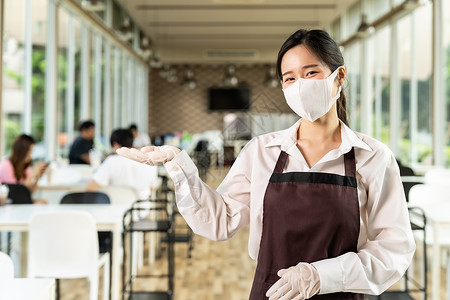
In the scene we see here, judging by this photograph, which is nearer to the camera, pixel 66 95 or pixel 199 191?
pixel 199 191

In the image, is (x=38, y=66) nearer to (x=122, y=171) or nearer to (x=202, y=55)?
(x=122, y=171)

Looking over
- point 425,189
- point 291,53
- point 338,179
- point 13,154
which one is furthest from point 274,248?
point 13,154

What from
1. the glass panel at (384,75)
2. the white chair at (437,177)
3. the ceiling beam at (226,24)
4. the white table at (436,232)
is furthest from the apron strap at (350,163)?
the ceiling beam at (226,24)

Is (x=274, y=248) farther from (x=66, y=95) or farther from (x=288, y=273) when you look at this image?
(x=66, y=95)

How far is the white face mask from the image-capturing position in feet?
4.26

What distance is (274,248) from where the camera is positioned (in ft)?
4.17

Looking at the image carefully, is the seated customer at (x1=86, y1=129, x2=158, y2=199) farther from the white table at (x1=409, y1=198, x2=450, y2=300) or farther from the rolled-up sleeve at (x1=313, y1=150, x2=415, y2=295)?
the rolled-up sleeve at (x1=313, y1=150, x2=415, y2=295)

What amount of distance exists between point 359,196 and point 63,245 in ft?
7.15

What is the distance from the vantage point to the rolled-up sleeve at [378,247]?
120cm

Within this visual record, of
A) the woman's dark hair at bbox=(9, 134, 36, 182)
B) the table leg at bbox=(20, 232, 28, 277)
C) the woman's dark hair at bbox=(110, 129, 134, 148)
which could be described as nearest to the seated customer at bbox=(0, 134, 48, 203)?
the woman's dark hair at bbox=(9, 134, 36, 182)

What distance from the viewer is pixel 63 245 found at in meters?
3.01

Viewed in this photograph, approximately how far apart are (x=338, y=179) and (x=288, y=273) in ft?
0.84

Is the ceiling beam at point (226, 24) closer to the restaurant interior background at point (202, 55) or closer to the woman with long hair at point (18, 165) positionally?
the restaurant interior background at point (202, 55)

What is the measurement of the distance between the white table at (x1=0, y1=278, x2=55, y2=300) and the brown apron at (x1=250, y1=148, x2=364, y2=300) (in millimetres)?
932
